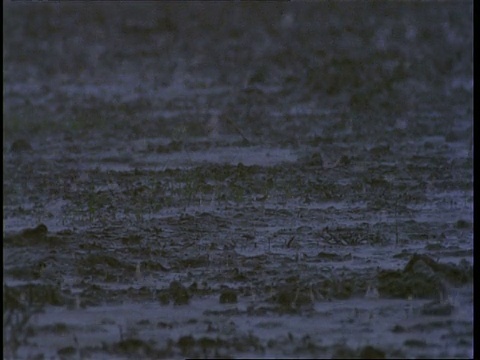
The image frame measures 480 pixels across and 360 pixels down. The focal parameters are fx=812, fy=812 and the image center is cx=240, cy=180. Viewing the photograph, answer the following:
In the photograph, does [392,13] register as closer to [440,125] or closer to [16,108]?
[440,125]

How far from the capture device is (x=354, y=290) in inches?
104

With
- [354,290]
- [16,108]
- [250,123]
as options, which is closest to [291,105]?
[250,123]

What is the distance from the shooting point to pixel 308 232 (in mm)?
2686

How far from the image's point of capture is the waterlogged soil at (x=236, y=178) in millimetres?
2633

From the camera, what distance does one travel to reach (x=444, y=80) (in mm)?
2787

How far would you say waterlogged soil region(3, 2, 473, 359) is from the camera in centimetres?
263

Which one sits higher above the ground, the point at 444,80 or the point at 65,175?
the point at 444,80

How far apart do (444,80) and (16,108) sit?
4.81 ft

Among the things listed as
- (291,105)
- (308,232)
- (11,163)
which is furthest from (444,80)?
(11,163)

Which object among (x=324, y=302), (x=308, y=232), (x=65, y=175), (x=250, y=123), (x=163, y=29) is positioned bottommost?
(x=324, y=302)

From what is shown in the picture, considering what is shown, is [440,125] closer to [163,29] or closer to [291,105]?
[291,105]

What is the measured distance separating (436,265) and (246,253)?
627 millimetres

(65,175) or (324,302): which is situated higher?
(65,175)

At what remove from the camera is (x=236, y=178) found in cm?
273
